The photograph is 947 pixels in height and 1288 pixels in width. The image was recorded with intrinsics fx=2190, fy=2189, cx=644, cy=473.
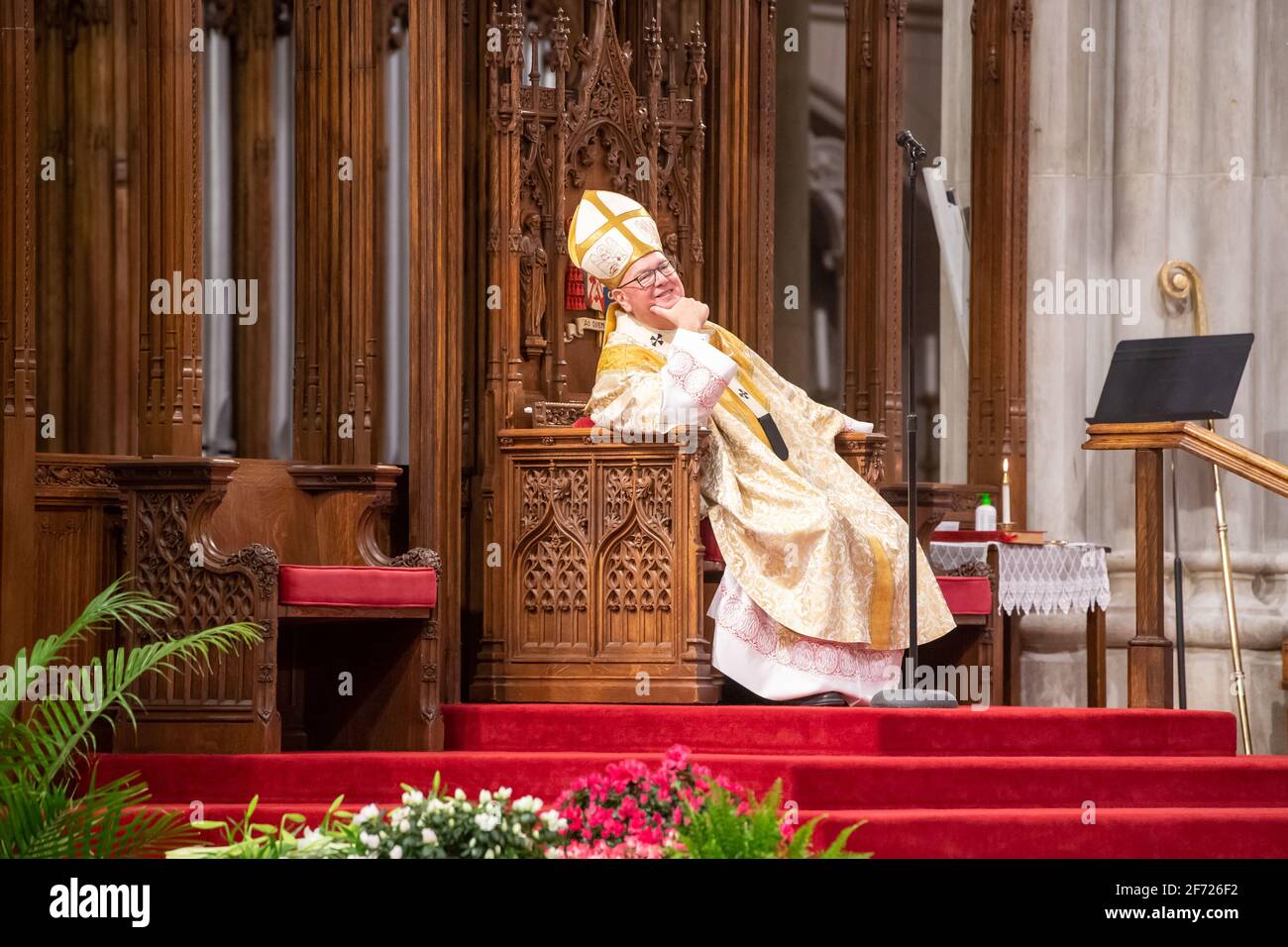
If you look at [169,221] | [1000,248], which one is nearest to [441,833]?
[169,221]

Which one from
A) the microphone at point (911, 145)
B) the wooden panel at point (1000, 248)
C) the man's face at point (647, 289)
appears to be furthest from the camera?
the wooden panel at point (1000, 248)

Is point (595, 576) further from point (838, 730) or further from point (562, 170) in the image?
point (562, 170)

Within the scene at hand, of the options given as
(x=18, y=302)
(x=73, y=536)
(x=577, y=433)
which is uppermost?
(x=18, y=302)

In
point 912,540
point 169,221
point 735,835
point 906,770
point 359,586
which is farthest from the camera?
point 169,221

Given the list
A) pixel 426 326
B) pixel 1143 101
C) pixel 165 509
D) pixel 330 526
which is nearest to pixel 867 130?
pixel 1143 101

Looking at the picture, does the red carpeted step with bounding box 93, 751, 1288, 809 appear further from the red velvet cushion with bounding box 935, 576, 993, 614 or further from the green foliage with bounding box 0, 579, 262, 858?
the red velvet cushion with bounding box 935, 576, 993, 614

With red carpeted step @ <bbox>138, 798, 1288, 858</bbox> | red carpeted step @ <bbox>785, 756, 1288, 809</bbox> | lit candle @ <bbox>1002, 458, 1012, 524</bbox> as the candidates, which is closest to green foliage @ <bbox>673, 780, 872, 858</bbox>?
red carpeted step @ <bbox>138, 798, 1288, 858</bbox>

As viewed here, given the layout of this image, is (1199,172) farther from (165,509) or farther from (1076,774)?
(165,509)

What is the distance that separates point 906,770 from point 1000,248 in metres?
3.73

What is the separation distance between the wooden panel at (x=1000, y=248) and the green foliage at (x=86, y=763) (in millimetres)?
4114

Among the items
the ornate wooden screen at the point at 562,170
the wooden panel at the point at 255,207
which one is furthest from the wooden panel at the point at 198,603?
the wooden panel at the point at 255,207

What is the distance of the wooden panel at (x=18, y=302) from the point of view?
7242 mm

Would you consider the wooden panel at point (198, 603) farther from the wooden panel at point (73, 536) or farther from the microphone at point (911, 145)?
the microphone at point (911, 145)

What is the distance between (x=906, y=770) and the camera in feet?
22.7
